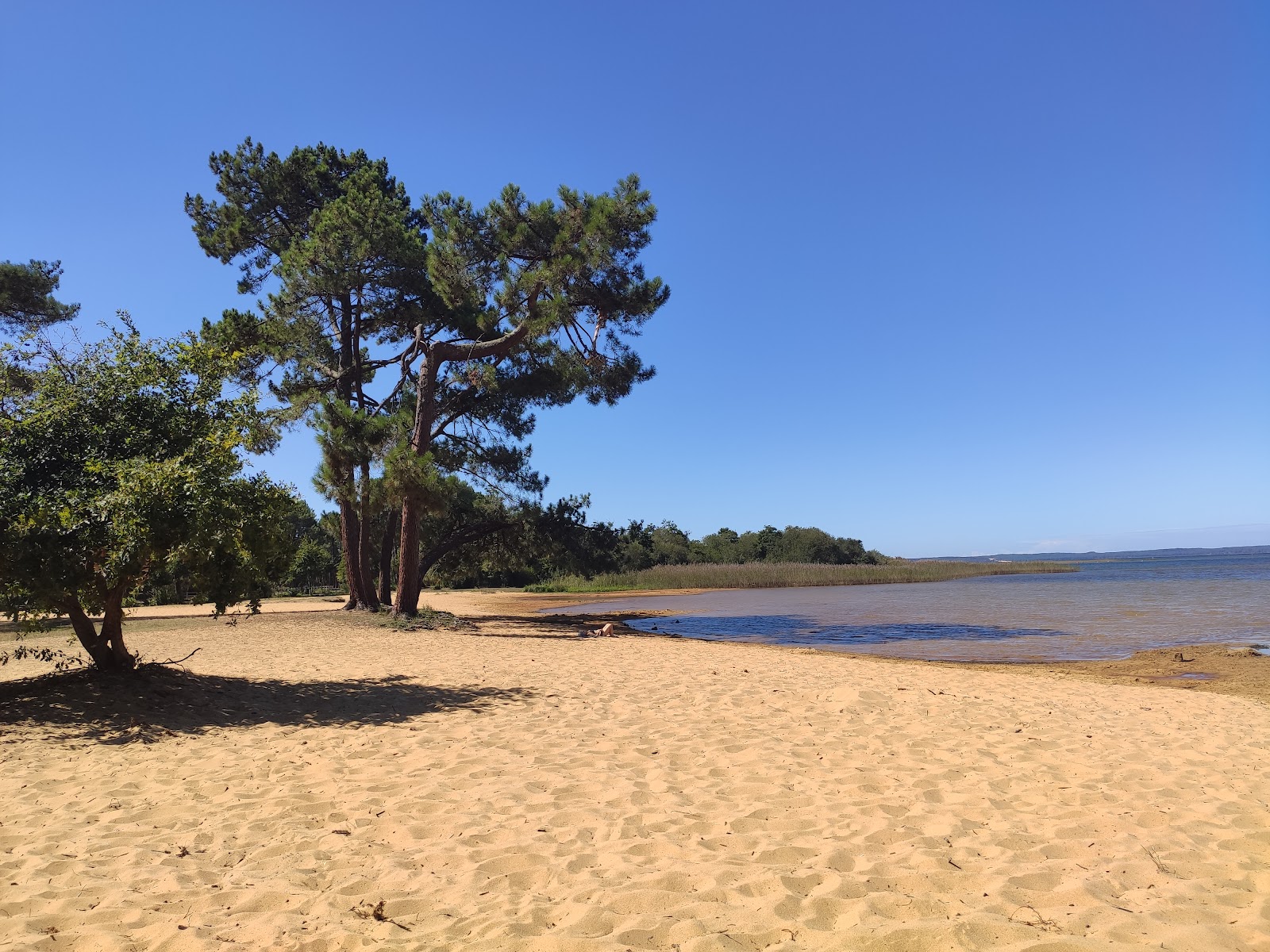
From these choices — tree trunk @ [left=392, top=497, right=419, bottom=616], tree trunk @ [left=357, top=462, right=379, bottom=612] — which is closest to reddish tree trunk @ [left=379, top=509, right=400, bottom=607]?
tree trunk @ [left=357, top=462, right=379, bottom=612]

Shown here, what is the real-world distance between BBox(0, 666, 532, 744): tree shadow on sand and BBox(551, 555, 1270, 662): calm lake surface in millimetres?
10519

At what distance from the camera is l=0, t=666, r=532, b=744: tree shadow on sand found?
242 inches

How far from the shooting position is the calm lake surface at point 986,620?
51.6 ft

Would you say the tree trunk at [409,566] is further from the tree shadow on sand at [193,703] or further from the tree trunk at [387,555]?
the tree shadow on sand at [193,703]

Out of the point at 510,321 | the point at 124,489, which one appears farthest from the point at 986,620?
the point at 124,489

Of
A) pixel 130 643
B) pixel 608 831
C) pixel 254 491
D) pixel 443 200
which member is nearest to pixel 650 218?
pixel 443 200

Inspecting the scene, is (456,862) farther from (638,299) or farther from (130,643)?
(638,299)

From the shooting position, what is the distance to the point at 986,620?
2252 cm

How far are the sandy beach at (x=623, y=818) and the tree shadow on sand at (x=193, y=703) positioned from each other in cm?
4

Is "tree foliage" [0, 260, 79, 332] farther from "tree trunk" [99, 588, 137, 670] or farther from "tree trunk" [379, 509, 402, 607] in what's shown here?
"tree trunk" [99, 588, 137, 670]

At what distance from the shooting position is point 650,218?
1739 centimetres

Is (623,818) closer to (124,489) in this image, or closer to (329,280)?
(124,489)

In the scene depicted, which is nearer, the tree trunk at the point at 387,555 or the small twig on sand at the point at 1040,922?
the small twig on sand at the point at 1040,922

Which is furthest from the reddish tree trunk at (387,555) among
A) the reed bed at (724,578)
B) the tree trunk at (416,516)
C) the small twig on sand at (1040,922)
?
the reed bed at (724,578)
